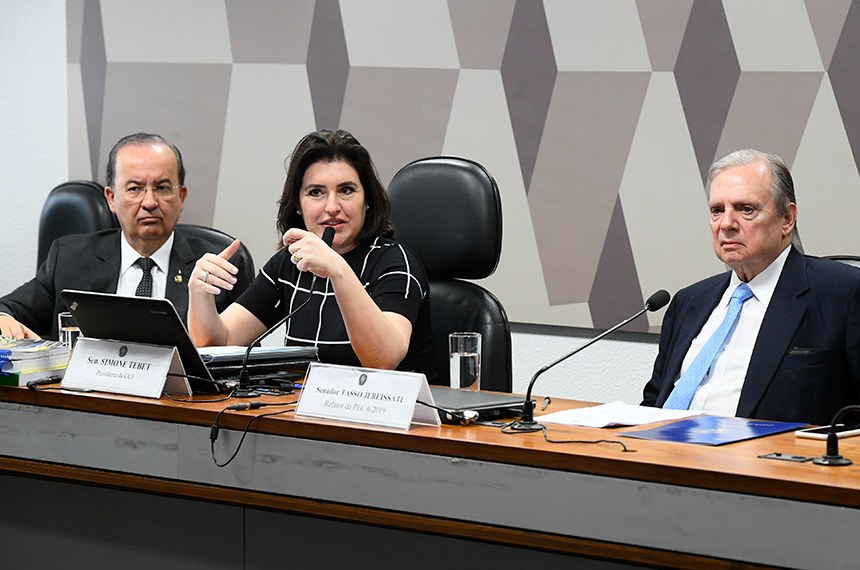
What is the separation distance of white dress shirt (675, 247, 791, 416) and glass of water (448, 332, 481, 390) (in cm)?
48

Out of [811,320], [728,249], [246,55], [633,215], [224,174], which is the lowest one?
[811,320]

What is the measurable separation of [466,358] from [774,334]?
63 cm

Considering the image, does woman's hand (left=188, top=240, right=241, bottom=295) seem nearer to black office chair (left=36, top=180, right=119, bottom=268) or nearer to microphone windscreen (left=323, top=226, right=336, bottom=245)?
microphone windscreen (left=323, top=226, right=336, bottom=245)

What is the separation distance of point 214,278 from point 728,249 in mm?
1095

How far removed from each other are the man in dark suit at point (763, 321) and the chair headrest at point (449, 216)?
1.48 feet

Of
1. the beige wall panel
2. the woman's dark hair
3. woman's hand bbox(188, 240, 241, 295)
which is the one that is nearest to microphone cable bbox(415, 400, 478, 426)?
woman's hand bbox(188, 240, 241, 295)

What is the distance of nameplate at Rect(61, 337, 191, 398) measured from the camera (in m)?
2.00

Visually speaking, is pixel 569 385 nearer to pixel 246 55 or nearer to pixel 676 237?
pixel 676 237

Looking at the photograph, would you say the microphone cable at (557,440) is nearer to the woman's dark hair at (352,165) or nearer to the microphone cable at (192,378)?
the microphone cable at (192,378)

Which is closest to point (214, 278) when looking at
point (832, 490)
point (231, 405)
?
point (231, 405)

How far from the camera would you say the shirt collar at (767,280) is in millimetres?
2318

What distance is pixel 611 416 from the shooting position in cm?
189

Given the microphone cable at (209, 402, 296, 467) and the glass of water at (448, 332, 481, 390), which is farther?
the glass of water at (448, 332, 481, 390)

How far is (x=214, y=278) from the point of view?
7.83 ft
